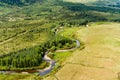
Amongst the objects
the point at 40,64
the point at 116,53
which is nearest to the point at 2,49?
the point at 40,64

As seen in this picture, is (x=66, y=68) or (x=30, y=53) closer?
(x=66, y=68)

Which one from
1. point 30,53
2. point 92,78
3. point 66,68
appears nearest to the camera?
point 92,78

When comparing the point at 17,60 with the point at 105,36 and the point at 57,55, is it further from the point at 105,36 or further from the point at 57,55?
the point at 105,36

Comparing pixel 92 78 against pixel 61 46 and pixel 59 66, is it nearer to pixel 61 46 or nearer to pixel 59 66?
pixel 59 66

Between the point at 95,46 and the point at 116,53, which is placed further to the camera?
the point at 95,46

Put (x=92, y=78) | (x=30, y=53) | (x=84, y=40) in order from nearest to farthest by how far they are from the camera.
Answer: (x=92, y=78) → (x=30, y=53) → (x=84, y=40)

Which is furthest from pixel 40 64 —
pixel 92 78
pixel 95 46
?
pixel 95 46
